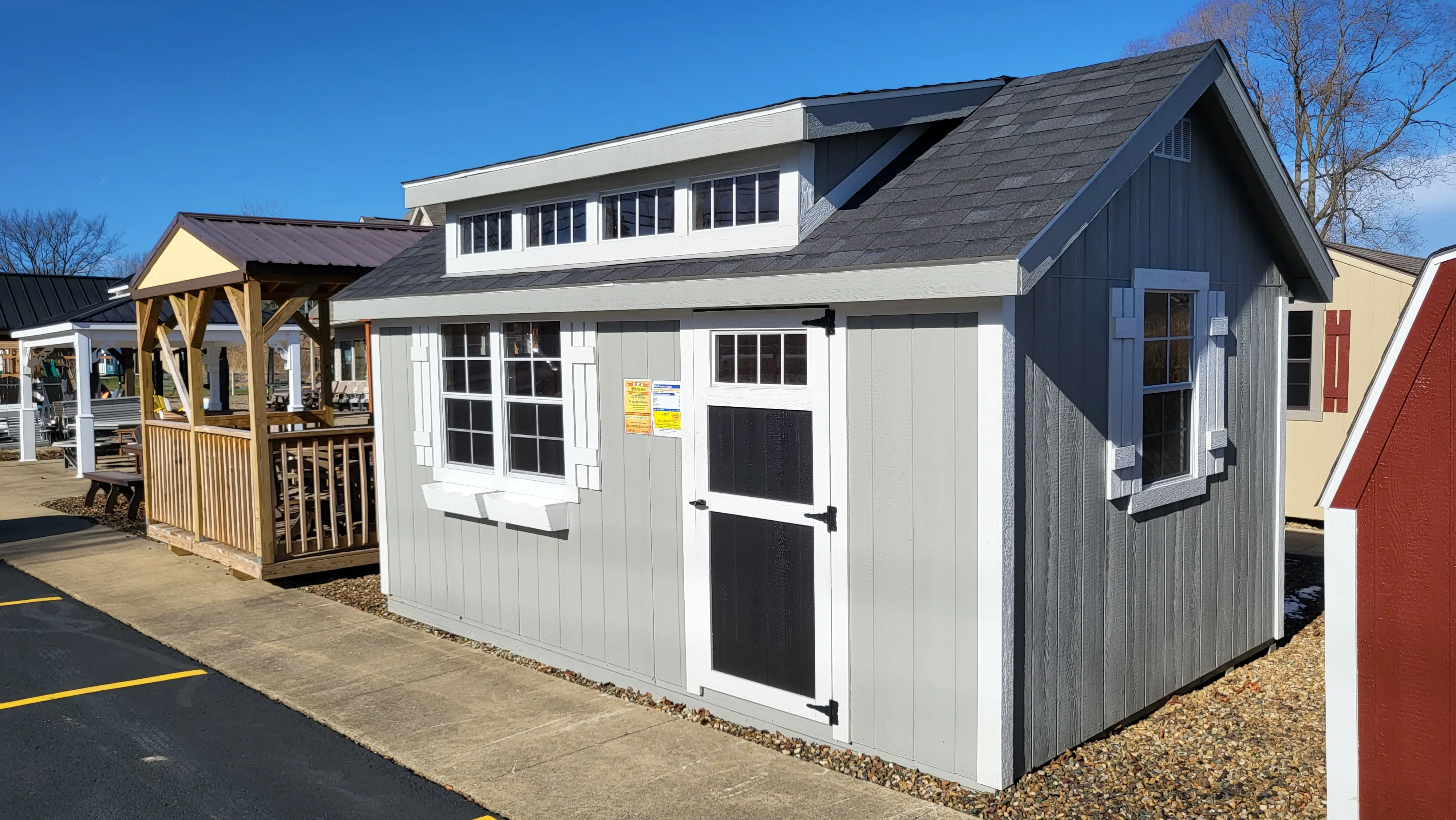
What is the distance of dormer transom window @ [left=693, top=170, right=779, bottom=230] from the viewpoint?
577 centimetres

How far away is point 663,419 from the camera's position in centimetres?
612

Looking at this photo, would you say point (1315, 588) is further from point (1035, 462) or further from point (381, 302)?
point (381, 302)

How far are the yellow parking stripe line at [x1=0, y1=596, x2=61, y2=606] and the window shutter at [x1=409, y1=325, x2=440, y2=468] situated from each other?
382cm

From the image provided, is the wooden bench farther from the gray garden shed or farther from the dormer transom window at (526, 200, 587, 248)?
the dormer transom window at (526, 200, 587, 248)

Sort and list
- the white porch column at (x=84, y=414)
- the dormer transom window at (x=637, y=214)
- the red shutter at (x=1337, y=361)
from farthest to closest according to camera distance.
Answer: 1. the white porch column at (x=84, y=414)
2. the red shutter at (x=1337, y=361)
3. the dormer transom window at (x=637, y=214)

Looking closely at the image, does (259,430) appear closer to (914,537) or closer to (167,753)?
(167,753)

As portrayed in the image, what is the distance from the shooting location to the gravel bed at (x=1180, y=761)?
185 inches

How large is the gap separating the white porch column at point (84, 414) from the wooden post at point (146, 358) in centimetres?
596

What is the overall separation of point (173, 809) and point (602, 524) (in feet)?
8.69

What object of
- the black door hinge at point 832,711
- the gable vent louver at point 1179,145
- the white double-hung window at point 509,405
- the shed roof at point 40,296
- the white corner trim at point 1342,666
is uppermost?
the shed roof at point 40,296

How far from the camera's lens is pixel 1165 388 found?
19.4 ft

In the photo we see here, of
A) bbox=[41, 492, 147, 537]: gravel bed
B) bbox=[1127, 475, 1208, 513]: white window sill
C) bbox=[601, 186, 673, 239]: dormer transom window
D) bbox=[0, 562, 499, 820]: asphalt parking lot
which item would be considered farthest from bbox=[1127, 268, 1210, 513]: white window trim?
bbox=[41, 492, 147, 537]: gravel bed

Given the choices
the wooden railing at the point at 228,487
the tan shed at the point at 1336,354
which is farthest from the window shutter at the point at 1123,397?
the wooden railing at the point at 228,487

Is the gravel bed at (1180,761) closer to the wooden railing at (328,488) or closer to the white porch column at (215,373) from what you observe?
the wooden railing at (328,488)
